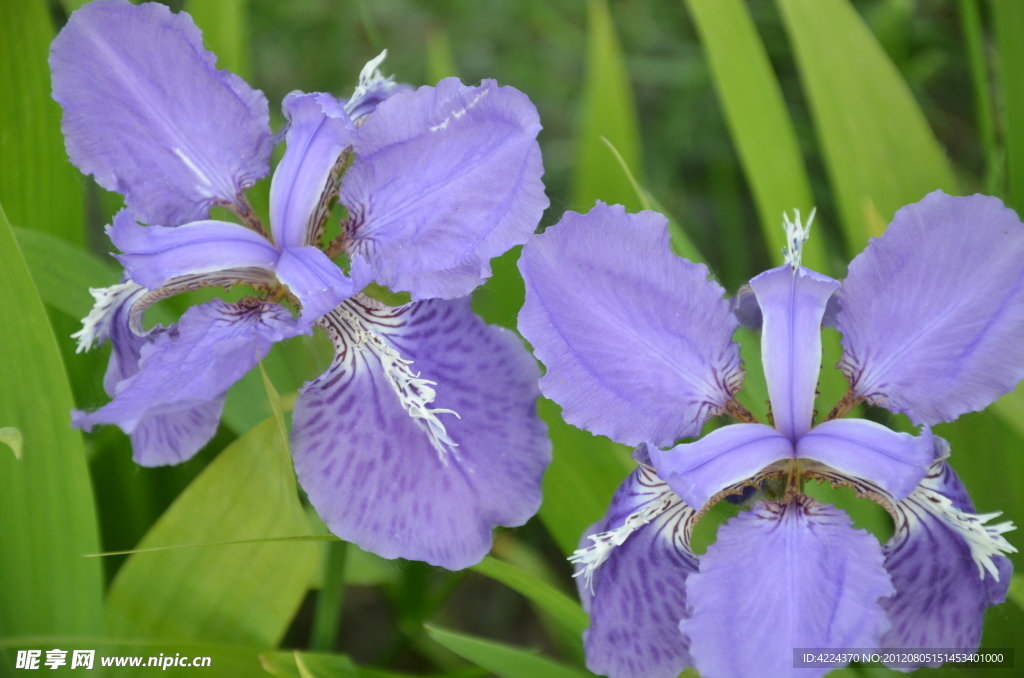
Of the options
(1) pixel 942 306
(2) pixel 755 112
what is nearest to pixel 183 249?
(1) pixel 942 306

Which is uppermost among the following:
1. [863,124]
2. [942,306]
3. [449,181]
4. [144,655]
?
[863,124]

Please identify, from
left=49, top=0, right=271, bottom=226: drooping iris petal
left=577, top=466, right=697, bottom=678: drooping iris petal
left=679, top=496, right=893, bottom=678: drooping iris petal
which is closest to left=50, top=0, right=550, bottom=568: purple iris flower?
left=49, top=0, right=271, bottom=226: drooping iris petal

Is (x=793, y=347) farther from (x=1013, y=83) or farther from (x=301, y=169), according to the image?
(x=1013, y=83)

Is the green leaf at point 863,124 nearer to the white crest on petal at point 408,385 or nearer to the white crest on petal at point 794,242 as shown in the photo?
the white crest on petal at point 794,242

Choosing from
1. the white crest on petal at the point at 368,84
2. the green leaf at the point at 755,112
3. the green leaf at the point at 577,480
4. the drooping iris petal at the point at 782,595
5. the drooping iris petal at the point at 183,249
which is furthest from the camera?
the green leaf at the point at 755,112

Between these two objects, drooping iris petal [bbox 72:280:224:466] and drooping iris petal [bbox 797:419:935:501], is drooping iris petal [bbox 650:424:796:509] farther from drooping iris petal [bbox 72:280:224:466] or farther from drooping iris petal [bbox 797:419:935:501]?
drooping iris petal [bbox 72:280:224:466]

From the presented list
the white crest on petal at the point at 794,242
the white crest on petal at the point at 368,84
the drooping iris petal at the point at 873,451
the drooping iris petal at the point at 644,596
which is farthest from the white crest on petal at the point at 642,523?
the white crest on petal at the point at 368,84
